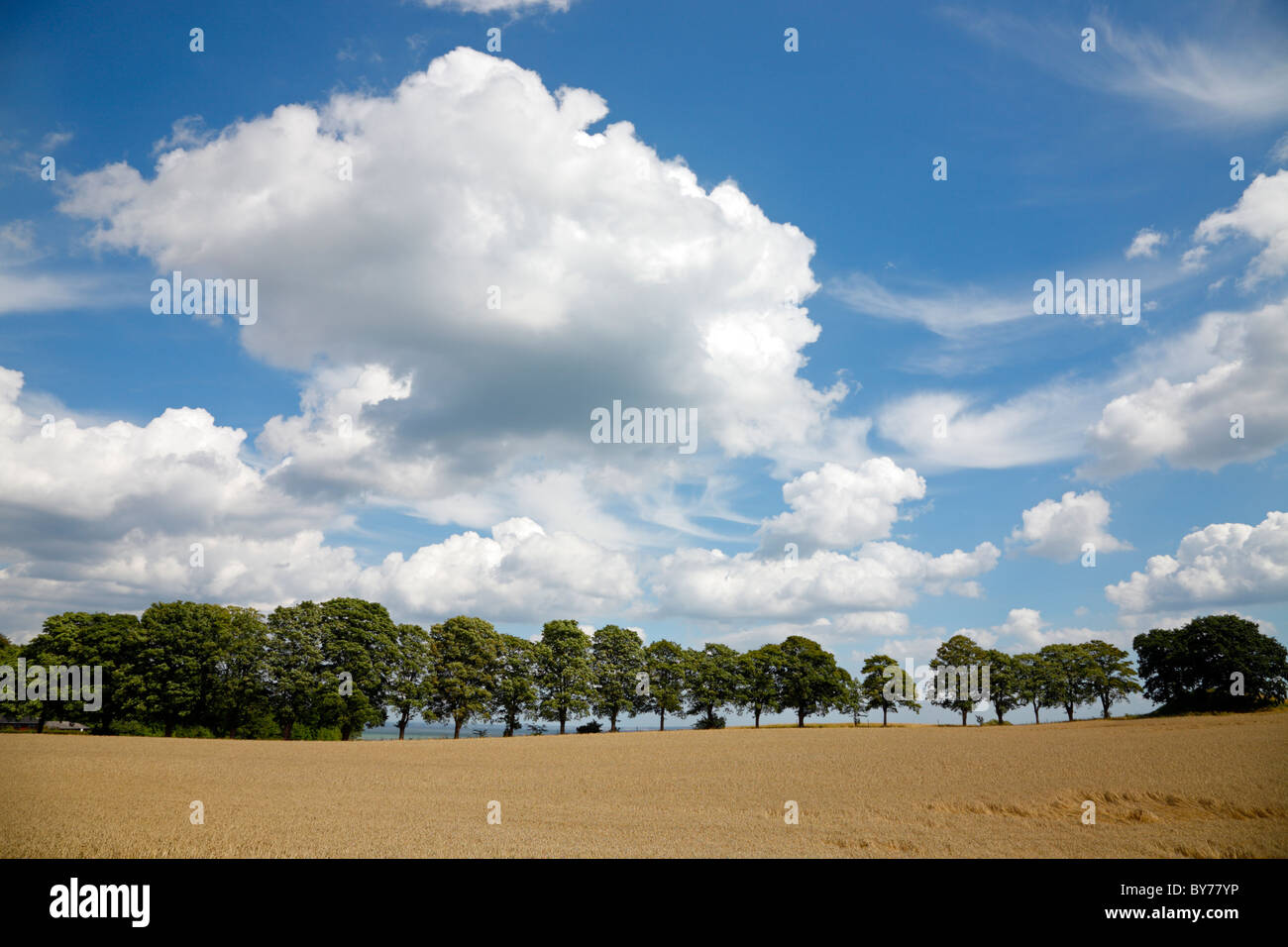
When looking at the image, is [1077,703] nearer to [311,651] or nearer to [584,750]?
[584,750]

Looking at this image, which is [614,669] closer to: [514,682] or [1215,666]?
[514,682]

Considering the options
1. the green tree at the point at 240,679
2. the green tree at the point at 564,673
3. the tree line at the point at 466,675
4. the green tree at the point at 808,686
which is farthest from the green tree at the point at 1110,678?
the green tree at the point at 240,679

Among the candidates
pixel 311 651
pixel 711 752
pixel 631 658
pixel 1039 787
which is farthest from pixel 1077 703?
pixel 311 651

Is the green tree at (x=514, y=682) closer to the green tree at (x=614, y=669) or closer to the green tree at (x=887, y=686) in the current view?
the green tree at (x=614, y=669)

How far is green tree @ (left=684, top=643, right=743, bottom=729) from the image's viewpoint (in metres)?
98.1

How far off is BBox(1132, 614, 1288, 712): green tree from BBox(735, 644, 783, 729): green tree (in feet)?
156

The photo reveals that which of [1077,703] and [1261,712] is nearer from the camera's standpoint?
[1261,712]

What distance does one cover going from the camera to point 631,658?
9744 centimetres

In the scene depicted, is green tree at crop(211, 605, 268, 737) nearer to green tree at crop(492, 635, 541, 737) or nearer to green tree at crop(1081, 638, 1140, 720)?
green tree at crop(492, 635, 541, 737)

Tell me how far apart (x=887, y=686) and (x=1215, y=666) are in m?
38.9

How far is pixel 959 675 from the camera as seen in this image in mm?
103125

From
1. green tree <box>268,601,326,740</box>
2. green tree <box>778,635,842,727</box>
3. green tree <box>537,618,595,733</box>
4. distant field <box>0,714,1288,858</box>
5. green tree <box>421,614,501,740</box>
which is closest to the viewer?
distant field <box>0,714,1288,858</box>

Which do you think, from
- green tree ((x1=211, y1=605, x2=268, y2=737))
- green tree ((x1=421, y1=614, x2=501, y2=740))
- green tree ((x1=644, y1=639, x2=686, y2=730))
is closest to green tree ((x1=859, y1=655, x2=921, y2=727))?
green tree ((x1=644, y1=639, x2=686, y2=730))
